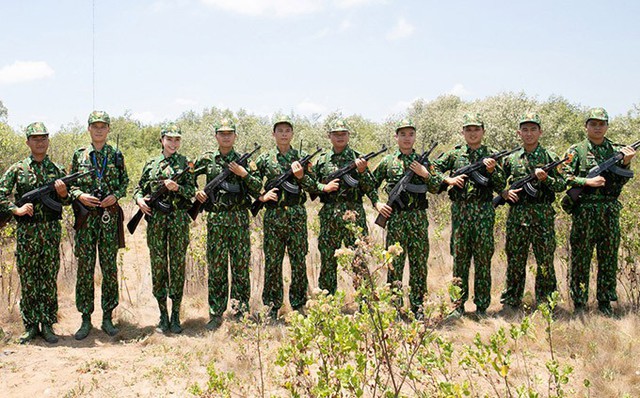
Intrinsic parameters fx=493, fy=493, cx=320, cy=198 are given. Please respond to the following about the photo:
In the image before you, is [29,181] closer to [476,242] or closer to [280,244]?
[280,244]

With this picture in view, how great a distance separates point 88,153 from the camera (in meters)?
6.37

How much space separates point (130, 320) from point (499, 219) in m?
7.14

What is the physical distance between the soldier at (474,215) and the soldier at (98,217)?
4373 millimetres

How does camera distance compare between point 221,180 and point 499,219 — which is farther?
point 499,219

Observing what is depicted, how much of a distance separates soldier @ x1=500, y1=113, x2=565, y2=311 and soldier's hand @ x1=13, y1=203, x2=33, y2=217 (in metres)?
5.95

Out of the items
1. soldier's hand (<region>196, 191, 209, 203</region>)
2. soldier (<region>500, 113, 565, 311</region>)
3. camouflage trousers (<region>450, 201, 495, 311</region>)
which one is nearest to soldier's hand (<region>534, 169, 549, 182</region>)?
soldier (<region>500, 113, 565, 311</region>)

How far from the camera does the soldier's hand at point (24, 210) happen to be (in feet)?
19.3

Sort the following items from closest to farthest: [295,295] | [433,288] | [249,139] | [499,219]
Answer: [295,295], [433,288], [499,219], [249,139]

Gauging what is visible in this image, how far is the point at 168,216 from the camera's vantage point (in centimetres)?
641

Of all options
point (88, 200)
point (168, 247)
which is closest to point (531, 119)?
point (168, 247)

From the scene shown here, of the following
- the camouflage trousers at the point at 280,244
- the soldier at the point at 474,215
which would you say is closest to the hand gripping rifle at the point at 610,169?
the soldier at the point at 474,215

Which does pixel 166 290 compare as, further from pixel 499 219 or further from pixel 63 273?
pixel 499 219

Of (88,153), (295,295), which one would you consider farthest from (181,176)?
(295,295)

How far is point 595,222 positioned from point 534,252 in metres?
0.85
